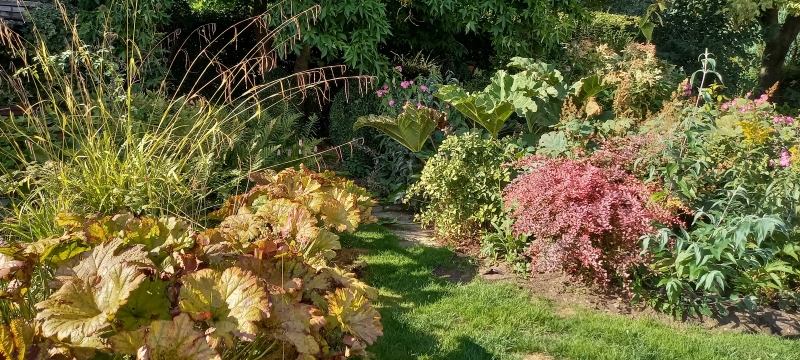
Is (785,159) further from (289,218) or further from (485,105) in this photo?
(289,218)

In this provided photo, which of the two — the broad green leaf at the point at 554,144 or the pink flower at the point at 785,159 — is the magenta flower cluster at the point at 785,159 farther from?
the broad green leaf at the point at 554,144

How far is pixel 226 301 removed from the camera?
78.6 inches

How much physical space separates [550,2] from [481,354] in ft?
17.0

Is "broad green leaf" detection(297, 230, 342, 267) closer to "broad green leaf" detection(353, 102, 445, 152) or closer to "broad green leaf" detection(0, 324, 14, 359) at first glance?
"broad green leaf" detection(0, 324, 14, 359)

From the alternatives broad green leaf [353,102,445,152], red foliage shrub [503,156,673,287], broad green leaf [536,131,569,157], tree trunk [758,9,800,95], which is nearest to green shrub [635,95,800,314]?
red foliage shrub [503,156,673,287]

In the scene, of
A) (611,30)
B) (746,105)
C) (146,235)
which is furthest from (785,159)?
(611,30)

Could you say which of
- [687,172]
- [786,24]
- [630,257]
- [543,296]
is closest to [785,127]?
[687,172]

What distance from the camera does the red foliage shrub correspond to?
12.1 ft

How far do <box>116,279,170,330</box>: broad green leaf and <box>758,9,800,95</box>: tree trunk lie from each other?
11.9 m

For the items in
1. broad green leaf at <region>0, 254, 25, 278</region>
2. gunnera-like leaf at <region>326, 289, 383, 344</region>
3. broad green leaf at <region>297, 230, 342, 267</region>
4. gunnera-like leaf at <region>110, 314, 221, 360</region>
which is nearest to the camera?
gunnera-like leaf at <region>110, 314, 221, 360</region>

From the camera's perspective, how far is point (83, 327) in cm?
176

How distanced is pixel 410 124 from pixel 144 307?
12.8 feet

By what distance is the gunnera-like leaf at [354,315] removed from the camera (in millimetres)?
2434

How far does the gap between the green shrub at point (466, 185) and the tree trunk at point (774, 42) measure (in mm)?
8912
